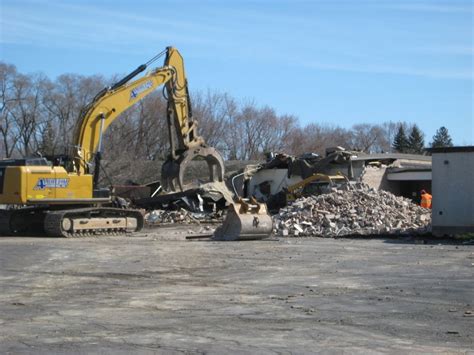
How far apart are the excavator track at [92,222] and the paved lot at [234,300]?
410cm

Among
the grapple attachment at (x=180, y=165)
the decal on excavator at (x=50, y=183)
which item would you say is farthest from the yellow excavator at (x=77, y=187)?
the grapple attachment at (x=180, y=165)

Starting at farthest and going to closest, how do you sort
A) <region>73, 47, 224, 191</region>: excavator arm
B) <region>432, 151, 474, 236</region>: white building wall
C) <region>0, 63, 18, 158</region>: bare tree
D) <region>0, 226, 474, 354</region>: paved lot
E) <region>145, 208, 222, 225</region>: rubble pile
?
<region>0, 63, 18, 158</region>: bare tree, <region>145, 208, 222, 225</region>: rubble pile, <region>73, 47, 224, 191</region>: excavator arm, <region>432, 151, 474, 236</region>: white building wall, <region>0, 226, 474, 354</region>: paved lot

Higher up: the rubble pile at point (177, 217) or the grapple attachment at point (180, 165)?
the grapple attachment at point (180, 165)

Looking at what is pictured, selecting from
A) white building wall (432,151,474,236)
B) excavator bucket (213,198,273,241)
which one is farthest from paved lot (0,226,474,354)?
white building wall (432,151,474,236)

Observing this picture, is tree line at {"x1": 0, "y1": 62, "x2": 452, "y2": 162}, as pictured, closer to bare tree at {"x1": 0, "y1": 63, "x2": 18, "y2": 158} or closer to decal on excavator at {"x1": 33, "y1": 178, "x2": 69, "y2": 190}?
bare tree at {"x1": 0, "y1": 63, "x2": 18, "y2": 158}

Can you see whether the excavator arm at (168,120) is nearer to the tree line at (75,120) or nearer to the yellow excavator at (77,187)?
the yellow excavator at (77,187)

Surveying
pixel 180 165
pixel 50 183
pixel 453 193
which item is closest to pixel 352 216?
pixel 453 193

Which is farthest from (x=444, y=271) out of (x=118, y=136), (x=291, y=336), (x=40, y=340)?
(x=118, y=136)

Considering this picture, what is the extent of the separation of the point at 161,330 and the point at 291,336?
1.57 m

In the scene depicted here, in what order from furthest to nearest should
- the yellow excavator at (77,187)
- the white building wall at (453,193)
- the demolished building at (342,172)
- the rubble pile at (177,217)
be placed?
the demolished building at (342,172), the rubble pile at (177,217), the white building wall at (453,193), the yellow excavator at (77,187)

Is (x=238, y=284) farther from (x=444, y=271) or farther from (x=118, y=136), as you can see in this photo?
(x=118, y=136)

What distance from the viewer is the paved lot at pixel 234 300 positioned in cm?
809

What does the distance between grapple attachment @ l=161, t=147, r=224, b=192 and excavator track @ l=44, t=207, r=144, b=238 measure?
541cm

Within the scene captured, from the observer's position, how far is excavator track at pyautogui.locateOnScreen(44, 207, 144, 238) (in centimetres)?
2338
